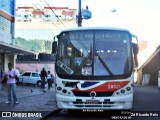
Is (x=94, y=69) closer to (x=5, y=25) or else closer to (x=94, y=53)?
(x=94, y=53)

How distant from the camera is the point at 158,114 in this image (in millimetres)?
14688

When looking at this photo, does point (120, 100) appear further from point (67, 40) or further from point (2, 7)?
point (2, 7)

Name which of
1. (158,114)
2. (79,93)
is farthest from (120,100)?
(158,114)

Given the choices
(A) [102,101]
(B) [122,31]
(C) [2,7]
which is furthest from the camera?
(C) [2,7]

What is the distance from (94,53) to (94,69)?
597mm

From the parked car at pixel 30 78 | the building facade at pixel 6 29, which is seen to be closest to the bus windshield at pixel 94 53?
the building facade at pixel 6 29

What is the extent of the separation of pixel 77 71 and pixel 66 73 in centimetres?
40

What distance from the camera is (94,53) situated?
13.5 m

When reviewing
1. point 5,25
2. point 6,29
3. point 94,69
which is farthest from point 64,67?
point 6,29

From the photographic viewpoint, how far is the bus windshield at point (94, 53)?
1330 centimetres

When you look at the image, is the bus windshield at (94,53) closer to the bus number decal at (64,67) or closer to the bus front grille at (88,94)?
the bus number decal at (64,67)

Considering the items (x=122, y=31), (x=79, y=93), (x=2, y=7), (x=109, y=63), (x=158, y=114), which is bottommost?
(x=158, y=114)

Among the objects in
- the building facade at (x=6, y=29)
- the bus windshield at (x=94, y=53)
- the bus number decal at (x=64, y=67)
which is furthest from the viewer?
the building facade at (x=6, y=29)

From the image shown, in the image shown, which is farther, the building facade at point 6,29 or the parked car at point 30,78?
the parked car at point 30,78
